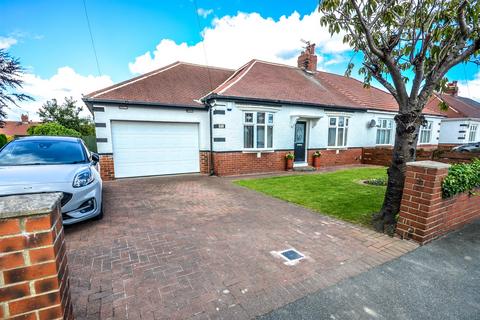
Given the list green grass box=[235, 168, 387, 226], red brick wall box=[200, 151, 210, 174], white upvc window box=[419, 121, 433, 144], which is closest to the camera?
green grass box=[235, 168, 387, 226]

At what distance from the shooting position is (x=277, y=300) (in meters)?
2.27

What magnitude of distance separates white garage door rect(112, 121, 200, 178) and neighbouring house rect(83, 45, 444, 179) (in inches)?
1.4

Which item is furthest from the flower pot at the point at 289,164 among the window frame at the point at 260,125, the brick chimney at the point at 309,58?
the brick chimney at the point at 309,58

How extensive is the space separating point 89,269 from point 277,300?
92.6 inches

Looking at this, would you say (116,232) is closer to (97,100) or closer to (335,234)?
(335,234)

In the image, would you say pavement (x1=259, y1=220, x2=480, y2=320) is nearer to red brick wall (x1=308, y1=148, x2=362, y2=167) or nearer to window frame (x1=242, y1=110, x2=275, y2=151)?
window frame (x1=242, y1=110, x2=275, y2=151)

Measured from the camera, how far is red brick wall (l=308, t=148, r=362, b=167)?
11916mm

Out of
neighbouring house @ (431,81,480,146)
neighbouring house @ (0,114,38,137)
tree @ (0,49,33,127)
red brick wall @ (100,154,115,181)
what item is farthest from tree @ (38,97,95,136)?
neighbouring house @ (431,81,480,146)

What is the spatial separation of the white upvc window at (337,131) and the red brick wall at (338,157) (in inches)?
18.0

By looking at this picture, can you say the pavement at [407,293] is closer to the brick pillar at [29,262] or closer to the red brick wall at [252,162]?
the brick pillar at [29,262]

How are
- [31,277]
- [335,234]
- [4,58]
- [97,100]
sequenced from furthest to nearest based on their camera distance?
[4,58] → [97,100] → [335,234] → [31,277]

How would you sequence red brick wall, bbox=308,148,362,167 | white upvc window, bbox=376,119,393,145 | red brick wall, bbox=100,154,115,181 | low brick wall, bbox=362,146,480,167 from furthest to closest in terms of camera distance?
white upvc window, bbox=376,119,393,145 < red brick wall, bbox=308,148,362,167 < low brick wall, bbox=362,146,480,167 < red brick wall, bbox=100,154,115,181

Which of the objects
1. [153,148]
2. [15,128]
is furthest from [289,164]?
[15,128]

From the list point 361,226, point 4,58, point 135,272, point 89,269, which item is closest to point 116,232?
point 89,269
